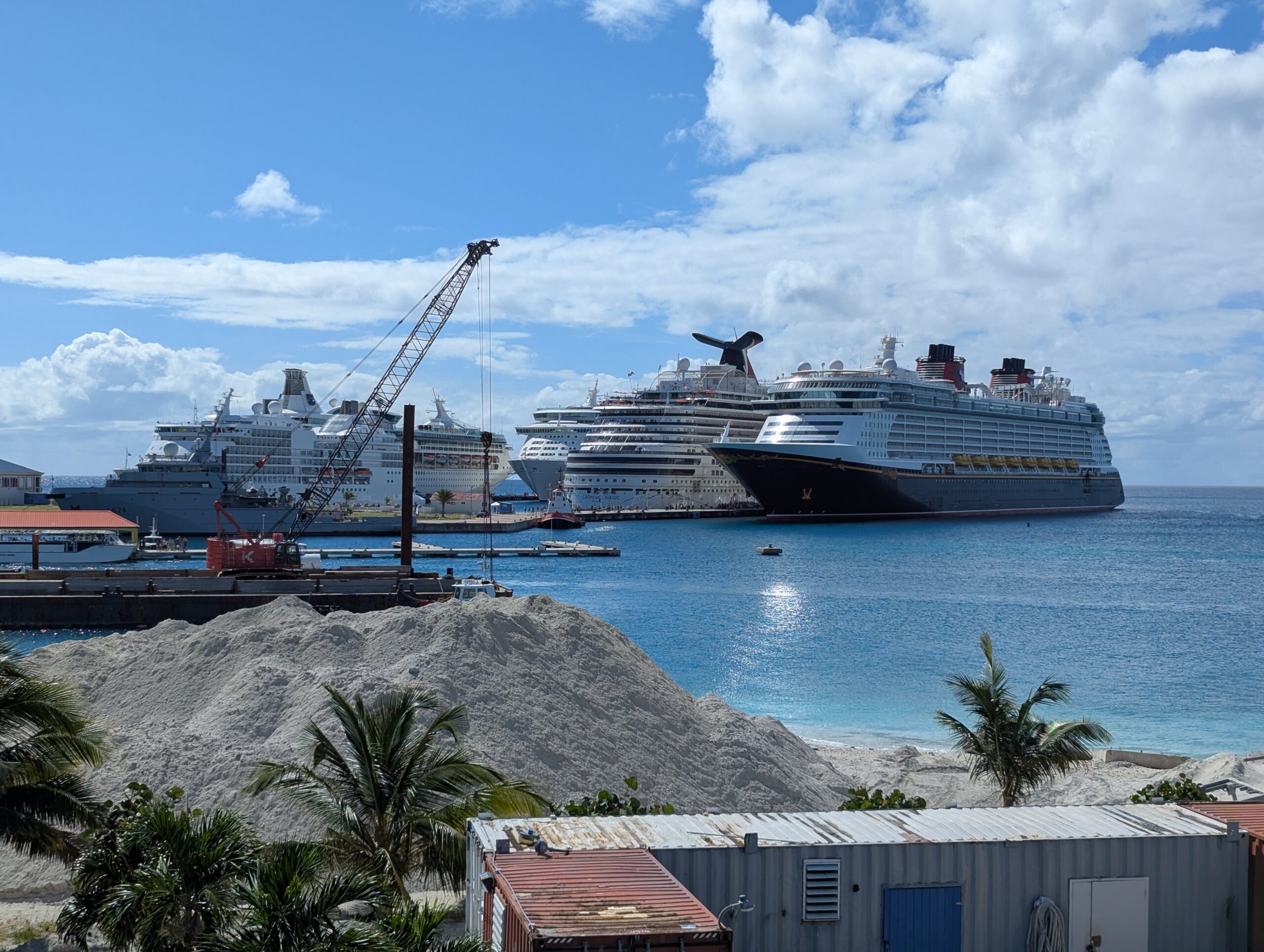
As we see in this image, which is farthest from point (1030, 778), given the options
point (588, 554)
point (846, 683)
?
point (588, 554)

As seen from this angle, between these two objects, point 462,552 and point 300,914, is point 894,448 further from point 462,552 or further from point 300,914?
point 300,914

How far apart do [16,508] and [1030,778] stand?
56484 mm

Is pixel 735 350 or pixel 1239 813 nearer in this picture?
pixel 1239 813

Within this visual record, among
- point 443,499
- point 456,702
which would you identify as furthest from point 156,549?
point 456,702

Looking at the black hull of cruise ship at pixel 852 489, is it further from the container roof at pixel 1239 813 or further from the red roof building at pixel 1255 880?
the red roof building at pixel 1255 880

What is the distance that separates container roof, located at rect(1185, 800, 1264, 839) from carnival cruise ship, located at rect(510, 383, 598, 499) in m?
105

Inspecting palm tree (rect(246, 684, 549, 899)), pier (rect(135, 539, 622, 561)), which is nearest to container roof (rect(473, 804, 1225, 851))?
palm tree (rect(246, 684, 549, 899))

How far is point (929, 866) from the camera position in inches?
341

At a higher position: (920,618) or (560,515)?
(560,515)

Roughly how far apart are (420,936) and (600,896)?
118cm

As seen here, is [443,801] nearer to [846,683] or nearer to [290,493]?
[846,683]

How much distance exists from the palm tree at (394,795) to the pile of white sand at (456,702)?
10.2ft

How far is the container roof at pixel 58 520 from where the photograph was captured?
52.5 metres

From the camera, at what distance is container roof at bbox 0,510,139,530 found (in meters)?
52.5
